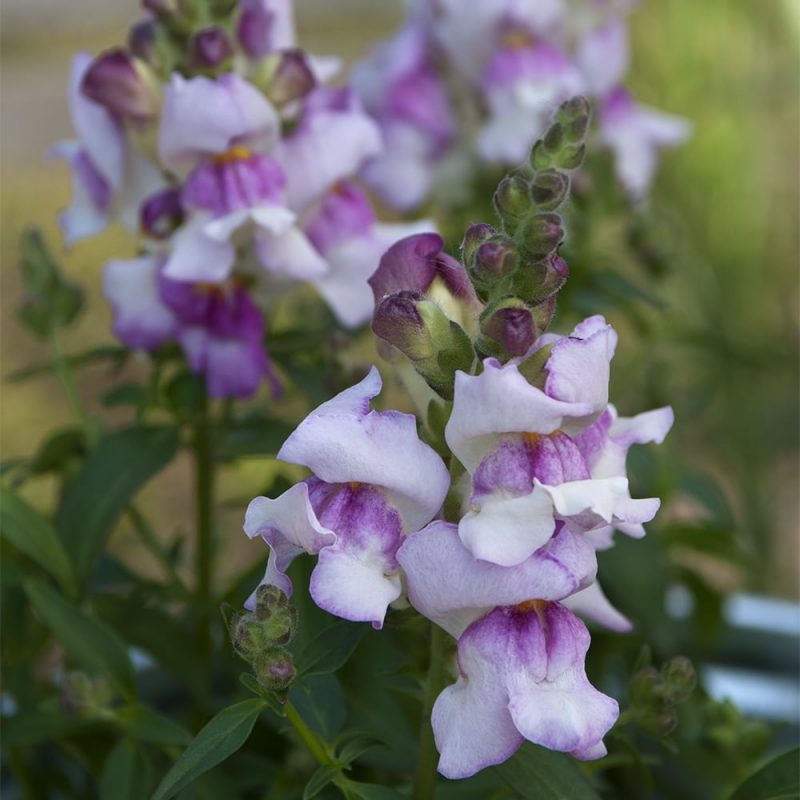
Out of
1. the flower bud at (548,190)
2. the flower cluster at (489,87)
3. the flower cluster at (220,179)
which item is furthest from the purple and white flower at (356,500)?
the flower cluster at (489,87)

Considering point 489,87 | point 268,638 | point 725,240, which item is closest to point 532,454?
point 268,638

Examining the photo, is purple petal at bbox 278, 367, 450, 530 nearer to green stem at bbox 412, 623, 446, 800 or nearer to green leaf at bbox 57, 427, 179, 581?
green stem at bbox 412, 623, 446, 800

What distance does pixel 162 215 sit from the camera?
3.19 feet

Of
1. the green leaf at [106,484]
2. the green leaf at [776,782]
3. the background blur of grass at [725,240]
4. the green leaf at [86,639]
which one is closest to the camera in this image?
the green leaf at [776,782]

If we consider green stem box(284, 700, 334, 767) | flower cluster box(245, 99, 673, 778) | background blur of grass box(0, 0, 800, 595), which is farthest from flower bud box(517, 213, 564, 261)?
background blur of grass box(0, 0, 800, 595)

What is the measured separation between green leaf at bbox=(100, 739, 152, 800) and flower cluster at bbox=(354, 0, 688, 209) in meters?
0.63

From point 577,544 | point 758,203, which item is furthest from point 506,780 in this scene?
point 758,203

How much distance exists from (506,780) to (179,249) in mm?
433

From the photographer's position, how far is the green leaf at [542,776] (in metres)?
0.67

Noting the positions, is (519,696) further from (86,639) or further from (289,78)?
(289,78)

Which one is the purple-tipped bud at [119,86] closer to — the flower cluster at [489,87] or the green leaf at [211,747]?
the flower cluster at [489,87]

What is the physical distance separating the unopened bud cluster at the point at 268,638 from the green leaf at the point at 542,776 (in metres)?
0.13

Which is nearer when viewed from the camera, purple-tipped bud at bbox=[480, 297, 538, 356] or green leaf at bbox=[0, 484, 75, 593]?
purple-tipped bud at bbox=[480, 297, 538, 356]

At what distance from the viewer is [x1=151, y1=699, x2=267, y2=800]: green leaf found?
62cm
